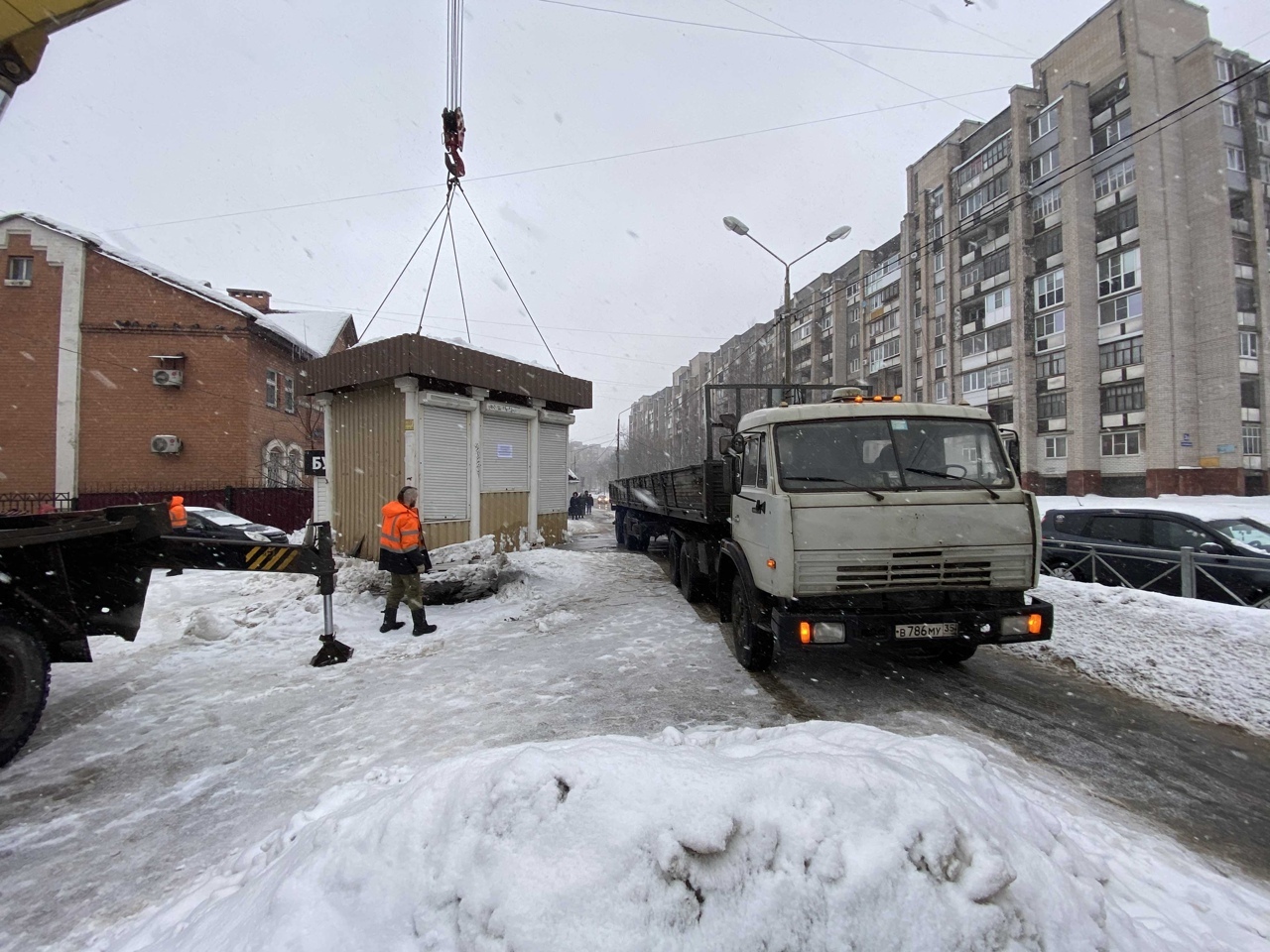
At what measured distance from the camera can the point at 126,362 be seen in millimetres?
22453

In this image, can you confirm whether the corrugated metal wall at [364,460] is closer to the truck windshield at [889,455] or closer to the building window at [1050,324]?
the truck windshield at [889,455]

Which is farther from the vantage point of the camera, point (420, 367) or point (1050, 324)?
point (1050, 324)

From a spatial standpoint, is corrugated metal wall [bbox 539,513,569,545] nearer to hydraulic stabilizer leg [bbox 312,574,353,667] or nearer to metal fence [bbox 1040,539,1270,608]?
hydraulic stabilizer leg [bbox 312,574,353,667]

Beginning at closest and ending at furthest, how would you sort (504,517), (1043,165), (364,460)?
1. (364,460)
2. (504,517)
3. (1043,165)

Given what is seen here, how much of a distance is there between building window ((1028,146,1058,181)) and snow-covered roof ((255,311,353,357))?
1581 inches

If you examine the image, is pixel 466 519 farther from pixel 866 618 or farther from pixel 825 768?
pixel 825 768

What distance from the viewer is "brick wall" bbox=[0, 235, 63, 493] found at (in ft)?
71.1

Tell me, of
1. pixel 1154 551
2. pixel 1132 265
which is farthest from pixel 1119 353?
pixel 1154 551

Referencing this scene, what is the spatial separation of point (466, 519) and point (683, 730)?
765cm

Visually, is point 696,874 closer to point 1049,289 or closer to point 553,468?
point 553,468

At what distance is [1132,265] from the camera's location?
1172 inches

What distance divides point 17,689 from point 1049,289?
138ft

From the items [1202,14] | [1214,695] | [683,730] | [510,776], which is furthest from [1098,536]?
[1202,14]

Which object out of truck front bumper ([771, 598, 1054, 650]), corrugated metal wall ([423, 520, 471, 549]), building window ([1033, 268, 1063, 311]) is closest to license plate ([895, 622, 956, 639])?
truck front bumper ([771, 598, 1054, 650])
